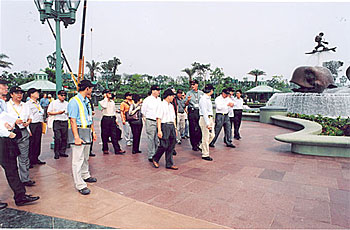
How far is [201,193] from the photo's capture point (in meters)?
3.44

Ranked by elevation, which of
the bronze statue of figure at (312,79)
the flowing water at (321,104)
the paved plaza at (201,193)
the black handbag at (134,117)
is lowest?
the paved plaza at (201,193)

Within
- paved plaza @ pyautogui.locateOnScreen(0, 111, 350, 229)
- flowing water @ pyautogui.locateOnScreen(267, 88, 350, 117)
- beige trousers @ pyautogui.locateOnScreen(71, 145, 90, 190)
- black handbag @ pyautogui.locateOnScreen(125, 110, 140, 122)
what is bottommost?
paved plaza @ pyautogui.locateOnScreen(0, 111, 350, 229)

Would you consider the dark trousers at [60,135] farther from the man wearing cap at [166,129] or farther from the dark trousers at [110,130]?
the man wearing cap at [166,129]

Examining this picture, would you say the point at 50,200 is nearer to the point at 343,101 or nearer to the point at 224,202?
the point at 224,202

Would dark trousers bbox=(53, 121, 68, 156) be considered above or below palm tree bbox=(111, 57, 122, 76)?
below

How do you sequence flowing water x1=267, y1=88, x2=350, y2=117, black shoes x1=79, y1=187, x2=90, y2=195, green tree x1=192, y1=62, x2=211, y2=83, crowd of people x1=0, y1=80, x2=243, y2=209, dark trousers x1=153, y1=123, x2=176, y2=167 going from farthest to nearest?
green tree x1=192, y1=62, x2=211, y2=83 → flowing water x1=267, y1=88, x2=350, y2=117 → dark trousers x1=153, y1=123, x2=176, y2=167 → black shoes x1=79, y1=187, x2=90, y2=195 → crowd of people x1=0, y1=80, x2=243, y2=209

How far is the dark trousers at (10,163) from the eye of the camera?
2965 mm

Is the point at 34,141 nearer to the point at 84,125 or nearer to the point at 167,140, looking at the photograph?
the point at 84,125

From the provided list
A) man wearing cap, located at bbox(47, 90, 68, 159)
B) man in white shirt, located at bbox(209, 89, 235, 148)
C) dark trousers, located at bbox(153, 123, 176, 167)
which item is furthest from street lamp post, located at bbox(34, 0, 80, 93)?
man in white shirt, located at bbox(209, 89, 235, 148)

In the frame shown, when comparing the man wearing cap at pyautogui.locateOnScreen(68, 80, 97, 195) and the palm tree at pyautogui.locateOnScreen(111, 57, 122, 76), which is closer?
the man wearing cap at pyautogui.locateOnScreen(68, 80, 97, 195)

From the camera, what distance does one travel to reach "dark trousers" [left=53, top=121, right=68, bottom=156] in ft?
18.3

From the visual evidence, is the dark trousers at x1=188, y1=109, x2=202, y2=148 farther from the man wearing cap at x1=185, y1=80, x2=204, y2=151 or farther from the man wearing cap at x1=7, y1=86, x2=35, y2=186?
the man wearing cap at x1=7, y1=86, x2=35, y2=186

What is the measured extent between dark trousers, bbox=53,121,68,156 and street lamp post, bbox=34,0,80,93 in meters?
1.11

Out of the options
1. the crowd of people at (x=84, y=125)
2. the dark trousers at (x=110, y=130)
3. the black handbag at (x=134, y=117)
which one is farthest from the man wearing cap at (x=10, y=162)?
the black handbag at (x=134, y=117)
